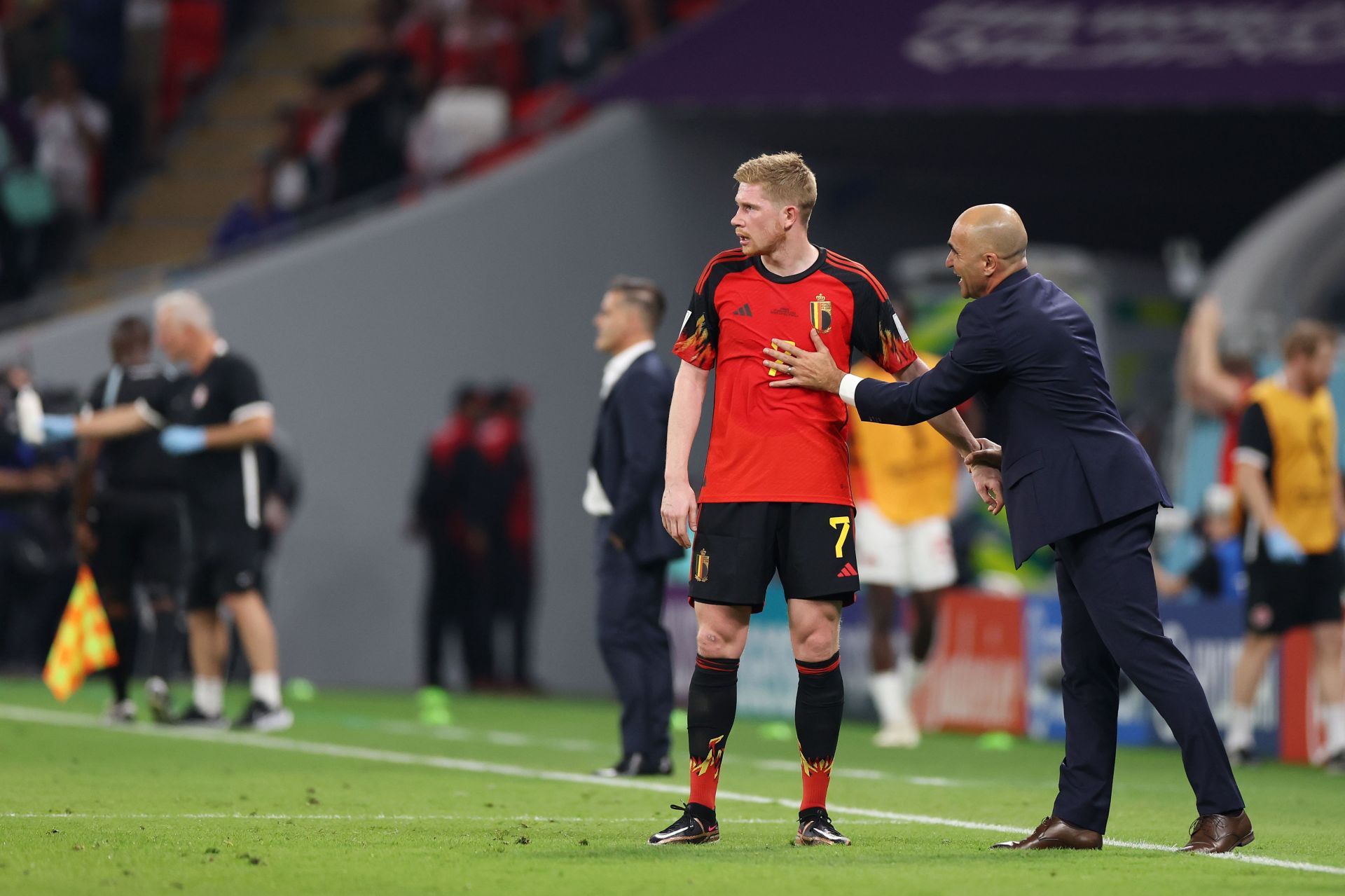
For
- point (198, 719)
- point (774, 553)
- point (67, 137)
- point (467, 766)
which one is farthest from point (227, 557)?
point (67, 137)

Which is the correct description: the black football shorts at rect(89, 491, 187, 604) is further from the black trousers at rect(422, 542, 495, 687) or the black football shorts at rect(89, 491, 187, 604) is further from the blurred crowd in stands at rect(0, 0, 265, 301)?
the blurred crowd in stands at rect(0, 0, 265, 301)

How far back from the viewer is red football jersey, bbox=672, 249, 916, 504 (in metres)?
7.07

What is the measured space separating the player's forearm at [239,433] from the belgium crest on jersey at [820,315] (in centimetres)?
567

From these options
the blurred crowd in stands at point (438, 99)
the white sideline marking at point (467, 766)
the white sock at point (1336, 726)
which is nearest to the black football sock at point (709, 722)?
the white sideline marking at point (467, 766)

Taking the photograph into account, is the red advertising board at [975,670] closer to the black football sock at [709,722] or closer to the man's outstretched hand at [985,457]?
the man's outstretched hand at [985,457]

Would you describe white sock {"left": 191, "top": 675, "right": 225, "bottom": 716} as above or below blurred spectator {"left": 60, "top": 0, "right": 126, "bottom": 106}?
below

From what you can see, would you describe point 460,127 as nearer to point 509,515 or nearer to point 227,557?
point 509,515

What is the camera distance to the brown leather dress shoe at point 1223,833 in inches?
269

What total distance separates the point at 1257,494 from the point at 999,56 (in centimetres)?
675

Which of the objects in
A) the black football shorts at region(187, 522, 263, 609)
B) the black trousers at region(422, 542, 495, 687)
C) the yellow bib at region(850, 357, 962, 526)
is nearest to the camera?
the black football shorts at region(187, 522, 263, 609)

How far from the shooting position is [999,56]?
17578mm

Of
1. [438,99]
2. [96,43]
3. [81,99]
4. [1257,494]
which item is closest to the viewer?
[1257,494]

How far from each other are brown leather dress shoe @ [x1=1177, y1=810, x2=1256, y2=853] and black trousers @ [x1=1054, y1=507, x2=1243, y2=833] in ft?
0.13

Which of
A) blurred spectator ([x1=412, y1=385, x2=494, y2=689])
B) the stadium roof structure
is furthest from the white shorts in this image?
blurred spectator ([x1=412, y1=385, x2=494, y2=689])
